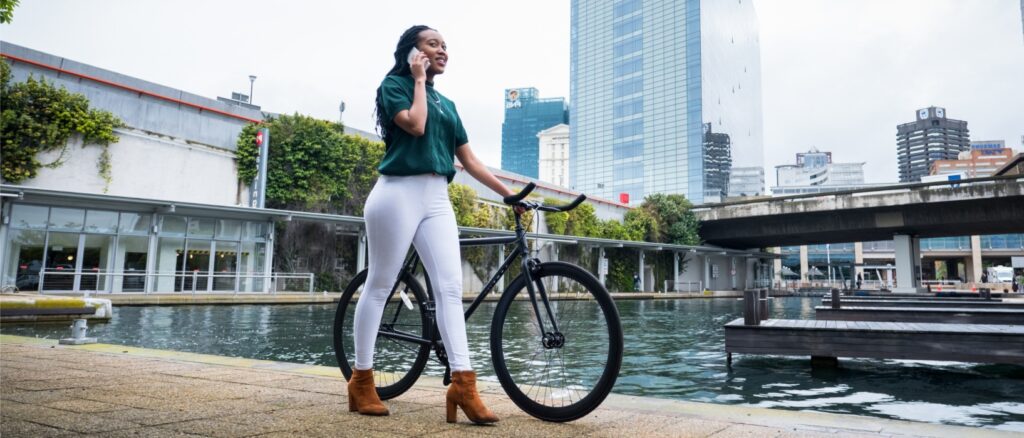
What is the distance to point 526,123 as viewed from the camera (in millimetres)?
175375

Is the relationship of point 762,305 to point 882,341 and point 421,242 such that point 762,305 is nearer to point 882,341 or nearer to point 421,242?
point 882,341

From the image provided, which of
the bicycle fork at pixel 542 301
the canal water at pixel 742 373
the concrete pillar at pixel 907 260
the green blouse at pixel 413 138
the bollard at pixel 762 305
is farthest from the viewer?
the concrete pillar at pixel 907 260

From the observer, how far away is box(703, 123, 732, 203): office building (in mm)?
76375

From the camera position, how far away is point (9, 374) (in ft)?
10.7

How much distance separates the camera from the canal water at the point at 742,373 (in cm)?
407

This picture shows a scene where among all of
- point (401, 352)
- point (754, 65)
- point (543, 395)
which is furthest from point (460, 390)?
point (754, 65)

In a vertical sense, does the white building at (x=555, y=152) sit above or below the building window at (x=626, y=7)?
below

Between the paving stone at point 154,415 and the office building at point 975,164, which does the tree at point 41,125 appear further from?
the office building at point 975,164

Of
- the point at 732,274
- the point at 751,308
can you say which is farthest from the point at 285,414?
the point at 732,274

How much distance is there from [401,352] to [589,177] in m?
92.4

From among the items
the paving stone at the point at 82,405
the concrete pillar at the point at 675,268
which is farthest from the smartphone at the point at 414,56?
the concrete pillar at the point at 675,268

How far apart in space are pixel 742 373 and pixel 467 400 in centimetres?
413

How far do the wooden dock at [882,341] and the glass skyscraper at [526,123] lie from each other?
162713 millimetres

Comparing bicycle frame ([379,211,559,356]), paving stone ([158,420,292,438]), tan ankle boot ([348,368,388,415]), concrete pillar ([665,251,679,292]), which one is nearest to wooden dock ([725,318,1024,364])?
bicycle frame ([379,211,559,356])
